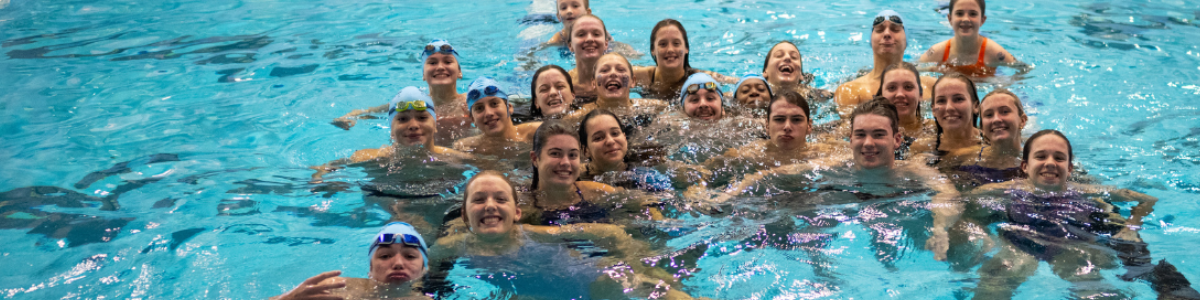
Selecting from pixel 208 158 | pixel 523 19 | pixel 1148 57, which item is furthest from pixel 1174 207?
pixel 523 19

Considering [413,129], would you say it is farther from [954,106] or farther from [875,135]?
[954,106]

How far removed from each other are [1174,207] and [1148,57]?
4.89 metres

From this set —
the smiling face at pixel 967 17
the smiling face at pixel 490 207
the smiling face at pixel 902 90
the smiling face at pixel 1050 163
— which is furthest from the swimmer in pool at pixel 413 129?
the smiling face at pixel 967 17

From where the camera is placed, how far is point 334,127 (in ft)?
26.4

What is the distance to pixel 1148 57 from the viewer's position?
373 inches

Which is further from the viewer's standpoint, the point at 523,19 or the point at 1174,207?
the point at 523,19

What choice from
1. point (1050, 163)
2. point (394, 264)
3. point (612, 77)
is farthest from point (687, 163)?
point (394, 264)

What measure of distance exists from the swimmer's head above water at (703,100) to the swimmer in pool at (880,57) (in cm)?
143

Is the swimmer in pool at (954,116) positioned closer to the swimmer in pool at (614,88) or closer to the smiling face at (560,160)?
the swimmer in pool at (614,88)

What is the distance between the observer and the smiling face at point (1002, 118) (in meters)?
5.58

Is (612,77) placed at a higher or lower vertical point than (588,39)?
lower

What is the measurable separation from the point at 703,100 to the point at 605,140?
1223 mm

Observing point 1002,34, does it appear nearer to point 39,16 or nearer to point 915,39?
point 915,39

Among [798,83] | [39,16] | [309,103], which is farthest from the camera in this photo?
[39,16]
